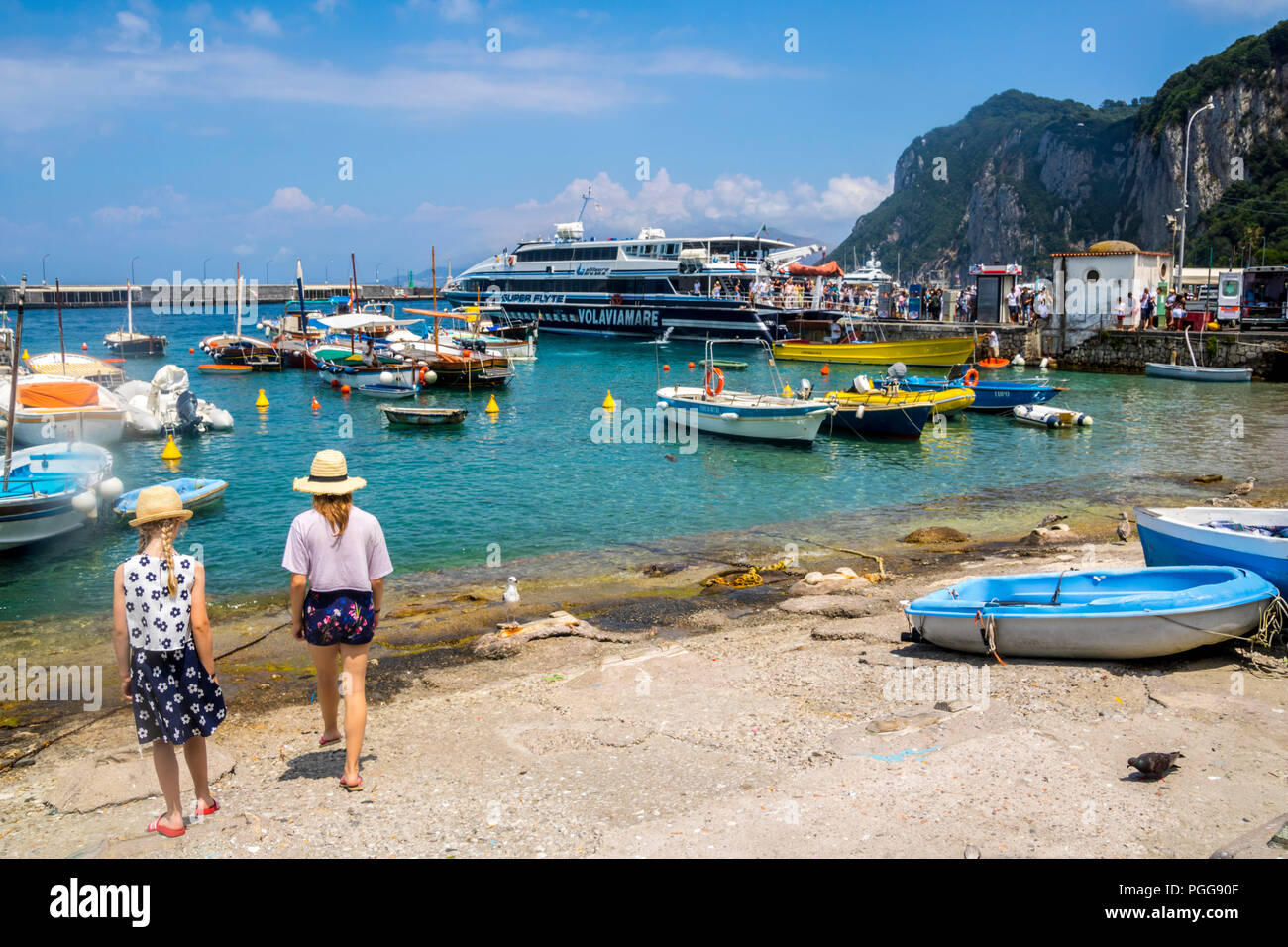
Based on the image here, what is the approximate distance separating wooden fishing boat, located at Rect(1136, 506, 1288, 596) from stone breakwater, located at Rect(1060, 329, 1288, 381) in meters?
36.4

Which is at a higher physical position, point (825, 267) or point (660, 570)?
point (825, 267)

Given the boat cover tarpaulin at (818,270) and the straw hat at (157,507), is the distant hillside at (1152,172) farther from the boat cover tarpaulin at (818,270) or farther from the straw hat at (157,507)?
the straw hat at (157,507)

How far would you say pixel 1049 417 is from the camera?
3131cm

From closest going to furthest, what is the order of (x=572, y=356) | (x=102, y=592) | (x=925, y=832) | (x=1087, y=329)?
(x=925, y=832), (x=102, y=592), (x=1087, y=329), (x=572, y=356)

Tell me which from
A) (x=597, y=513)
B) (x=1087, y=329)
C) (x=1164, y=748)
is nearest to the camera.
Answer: (x=1164, y=748)

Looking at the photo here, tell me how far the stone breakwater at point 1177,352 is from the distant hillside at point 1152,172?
13.8 metres

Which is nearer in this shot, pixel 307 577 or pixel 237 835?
pixel 237 835

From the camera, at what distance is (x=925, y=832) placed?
17.3ft

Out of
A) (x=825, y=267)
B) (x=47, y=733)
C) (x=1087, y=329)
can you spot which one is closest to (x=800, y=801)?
(x=47, y=733)

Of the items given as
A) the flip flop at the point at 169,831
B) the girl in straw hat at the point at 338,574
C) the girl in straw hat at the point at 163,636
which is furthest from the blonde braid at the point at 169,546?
the flip flop at the point at 169,831

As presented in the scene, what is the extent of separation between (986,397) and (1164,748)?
29659mm

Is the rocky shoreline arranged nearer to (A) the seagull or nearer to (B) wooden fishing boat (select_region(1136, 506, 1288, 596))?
(B) wooden fishing boat (select_region(1136, 506, 1288, 596))

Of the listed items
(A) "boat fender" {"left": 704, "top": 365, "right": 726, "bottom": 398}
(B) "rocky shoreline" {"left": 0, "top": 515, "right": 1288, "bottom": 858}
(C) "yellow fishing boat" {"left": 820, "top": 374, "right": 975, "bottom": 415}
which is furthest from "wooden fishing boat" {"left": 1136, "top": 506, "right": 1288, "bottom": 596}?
(A) "boat fender" {"left": 704, "top": 365, "right": 726, "bottom": 398}

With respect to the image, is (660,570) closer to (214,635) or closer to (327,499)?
(214,635)
